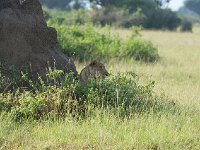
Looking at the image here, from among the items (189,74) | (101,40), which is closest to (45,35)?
(189,74)

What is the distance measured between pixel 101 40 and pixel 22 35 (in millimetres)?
7226

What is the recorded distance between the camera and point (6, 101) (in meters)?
5.52

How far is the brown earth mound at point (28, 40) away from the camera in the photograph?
626 cm

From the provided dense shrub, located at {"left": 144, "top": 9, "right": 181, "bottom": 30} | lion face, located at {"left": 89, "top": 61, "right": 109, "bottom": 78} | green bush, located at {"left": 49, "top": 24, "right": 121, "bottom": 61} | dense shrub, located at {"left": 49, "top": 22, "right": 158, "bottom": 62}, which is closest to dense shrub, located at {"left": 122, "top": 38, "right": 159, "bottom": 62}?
dense shrub, located at {"left": 49, "top": 22, "right": 158, "bottom": 62}

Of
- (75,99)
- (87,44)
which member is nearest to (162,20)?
(87,44)

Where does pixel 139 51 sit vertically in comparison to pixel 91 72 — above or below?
below

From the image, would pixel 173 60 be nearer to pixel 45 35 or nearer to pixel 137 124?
pixel 45 35

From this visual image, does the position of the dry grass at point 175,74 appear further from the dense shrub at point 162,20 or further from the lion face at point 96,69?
the dense shrub at point 162,20

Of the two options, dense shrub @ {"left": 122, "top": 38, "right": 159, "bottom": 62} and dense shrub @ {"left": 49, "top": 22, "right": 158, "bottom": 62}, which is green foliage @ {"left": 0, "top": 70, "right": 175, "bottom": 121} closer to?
dense shrub @ {"left": 49, "top": 22, "right": 158, "bottom": 62}

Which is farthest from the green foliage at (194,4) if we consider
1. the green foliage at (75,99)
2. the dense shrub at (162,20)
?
the green foliage at (75,99)

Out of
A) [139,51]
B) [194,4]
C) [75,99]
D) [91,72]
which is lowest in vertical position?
[194,4]

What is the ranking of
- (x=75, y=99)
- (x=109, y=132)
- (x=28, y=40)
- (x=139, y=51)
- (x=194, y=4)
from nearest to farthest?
1. (x=109, y=132)
2. (x=75, y=99)
3. (x=28, y=40)
4. (x=139, y=51)
5. (x=194, y=4)

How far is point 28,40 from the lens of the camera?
254 inches

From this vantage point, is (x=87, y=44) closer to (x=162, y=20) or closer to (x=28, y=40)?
(x=28, y=40)
